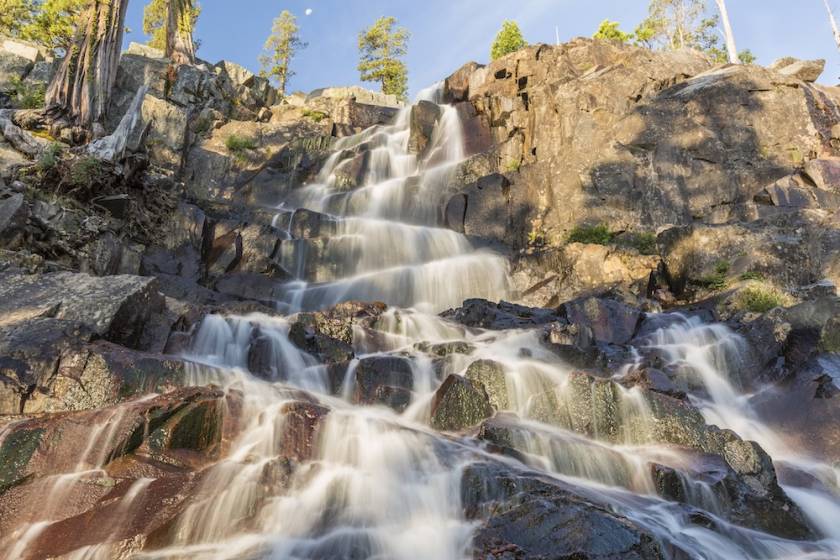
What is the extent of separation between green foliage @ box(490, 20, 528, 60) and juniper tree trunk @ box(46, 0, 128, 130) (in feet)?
77.2

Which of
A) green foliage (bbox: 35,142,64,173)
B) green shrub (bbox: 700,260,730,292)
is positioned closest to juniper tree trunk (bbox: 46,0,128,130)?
green foliage (bbox: 35,142,64,173)

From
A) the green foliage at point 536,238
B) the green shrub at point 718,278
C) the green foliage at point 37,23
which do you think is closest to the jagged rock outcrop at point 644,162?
the green foliage at point 536,238

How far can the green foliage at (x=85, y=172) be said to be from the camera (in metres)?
12.0

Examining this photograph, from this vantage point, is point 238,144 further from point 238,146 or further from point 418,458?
point 418,458

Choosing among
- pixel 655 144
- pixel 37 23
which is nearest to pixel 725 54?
pixel 655 144

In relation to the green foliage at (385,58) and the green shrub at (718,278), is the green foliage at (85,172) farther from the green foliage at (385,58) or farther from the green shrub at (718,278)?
the green foliage at (385,58)

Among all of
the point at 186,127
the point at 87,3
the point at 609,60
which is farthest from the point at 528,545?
the point at 609,60

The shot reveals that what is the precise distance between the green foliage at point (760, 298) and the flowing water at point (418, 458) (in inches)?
51.6

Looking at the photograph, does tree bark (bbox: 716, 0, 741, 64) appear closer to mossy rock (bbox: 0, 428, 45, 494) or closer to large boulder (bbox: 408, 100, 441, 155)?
large boulder (bbox: 408, 100, 441, 155)

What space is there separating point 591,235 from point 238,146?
14139 millimetres

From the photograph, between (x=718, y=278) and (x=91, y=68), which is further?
(x=91, y=68)

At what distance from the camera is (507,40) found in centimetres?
3681

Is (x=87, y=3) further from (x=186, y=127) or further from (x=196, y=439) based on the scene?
(x=196, y=439)

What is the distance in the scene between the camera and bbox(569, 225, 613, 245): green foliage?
1649cm
